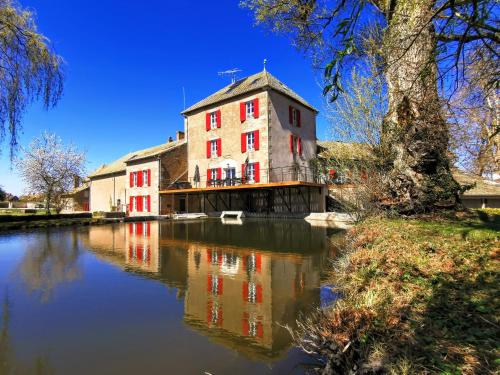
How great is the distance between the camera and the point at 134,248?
989 centimetres

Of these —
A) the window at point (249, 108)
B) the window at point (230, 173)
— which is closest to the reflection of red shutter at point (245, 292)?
the window at point (230, 173)

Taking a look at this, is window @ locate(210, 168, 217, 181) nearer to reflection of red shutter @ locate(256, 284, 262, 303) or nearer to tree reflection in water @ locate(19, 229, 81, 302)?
tree reflection in water @ locate(19, 229, 81, 302)

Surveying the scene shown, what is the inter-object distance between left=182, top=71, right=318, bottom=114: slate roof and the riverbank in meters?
18.8

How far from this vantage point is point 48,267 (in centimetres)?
718

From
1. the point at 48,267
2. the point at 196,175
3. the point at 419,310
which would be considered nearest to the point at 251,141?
the point at 196,175

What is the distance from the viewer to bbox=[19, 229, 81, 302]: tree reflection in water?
565cm

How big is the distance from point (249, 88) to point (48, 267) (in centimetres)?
1879

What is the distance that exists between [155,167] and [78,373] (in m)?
24.1

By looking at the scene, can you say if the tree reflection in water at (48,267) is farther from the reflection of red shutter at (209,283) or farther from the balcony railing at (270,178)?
the balcony railing at (270,178)

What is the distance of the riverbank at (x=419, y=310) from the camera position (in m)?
2.07

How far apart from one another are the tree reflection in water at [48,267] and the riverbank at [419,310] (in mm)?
4931

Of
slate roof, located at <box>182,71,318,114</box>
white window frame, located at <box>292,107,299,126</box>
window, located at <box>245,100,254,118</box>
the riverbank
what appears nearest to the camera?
the riverbank

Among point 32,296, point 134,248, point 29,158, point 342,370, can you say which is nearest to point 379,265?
point 342,370

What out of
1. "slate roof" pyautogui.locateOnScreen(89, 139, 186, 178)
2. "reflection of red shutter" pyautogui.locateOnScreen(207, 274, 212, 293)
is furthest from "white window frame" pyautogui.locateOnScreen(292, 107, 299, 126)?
"reflection of red shutter" pyautogui.locateOnScreen(207, 274, 212, 293)
